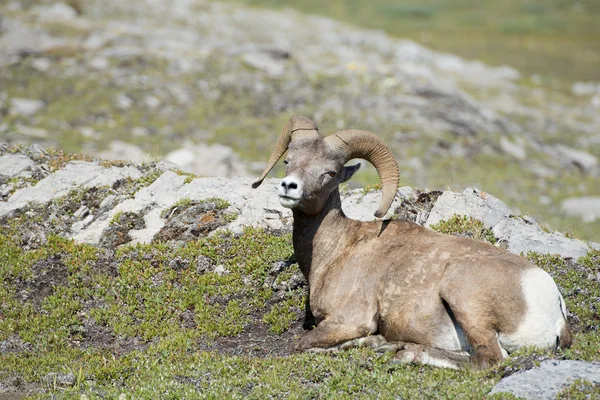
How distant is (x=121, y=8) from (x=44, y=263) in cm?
4518

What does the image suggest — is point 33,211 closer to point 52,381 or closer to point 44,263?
point 44,263

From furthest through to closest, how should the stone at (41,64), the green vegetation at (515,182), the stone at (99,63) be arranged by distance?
the stone at (99,63) < the stone at (41,64) < the green vegetation at (515,182)

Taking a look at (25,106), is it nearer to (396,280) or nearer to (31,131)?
(31,131)

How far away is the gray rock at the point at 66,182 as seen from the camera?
1575 cm

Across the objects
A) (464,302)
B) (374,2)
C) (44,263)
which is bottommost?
(374,2)

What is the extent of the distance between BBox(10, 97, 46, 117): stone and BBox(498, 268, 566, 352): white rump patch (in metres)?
29.2

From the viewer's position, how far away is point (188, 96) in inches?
1447

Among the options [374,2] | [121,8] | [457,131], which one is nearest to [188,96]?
[457,131]

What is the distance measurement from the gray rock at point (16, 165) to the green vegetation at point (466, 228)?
10.2 meters

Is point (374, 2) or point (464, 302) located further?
point (374, 2)

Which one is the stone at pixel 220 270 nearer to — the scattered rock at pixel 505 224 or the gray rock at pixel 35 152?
the scattered rock at pixel 505 224

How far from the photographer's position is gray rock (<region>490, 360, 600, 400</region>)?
805cm

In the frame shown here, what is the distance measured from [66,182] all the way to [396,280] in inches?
371

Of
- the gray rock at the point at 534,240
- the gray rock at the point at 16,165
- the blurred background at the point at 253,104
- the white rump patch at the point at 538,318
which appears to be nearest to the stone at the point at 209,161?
the blurred background at the point at 253,104
